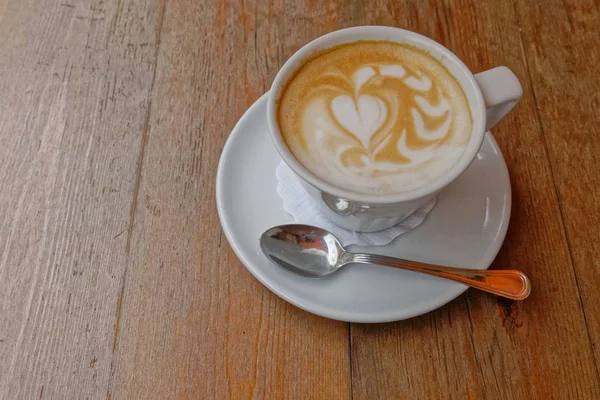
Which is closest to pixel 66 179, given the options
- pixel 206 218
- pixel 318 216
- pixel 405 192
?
pixel 206 218

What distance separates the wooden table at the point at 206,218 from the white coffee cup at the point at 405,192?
164 mm

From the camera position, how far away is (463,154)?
26.5 inches

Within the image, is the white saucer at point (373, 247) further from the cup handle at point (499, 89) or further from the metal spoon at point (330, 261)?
the cup handle at point (499, 89)

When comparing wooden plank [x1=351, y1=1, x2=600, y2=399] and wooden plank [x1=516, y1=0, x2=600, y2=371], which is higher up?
wooden plank [x1=516, y1=0, x2=600, y2=371]

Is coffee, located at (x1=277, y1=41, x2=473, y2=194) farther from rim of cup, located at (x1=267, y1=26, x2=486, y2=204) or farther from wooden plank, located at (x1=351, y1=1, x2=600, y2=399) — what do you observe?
wooden plank, located at (x1=351, y1=1, x2=600, y2=399)

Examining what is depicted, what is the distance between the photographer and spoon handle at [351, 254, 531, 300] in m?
0.71

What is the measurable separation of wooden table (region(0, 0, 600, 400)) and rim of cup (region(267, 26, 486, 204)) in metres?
0.22

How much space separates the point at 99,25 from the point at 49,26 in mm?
97

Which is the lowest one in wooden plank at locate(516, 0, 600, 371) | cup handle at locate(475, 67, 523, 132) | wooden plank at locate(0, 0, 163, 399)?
wooden plank at locate(0, 0, 163, 399)

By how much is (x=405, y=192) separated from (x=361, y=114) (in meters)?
0.16

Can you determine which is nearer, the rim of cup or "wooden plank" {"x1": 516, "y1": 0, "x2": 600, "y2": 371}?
the rim of cup

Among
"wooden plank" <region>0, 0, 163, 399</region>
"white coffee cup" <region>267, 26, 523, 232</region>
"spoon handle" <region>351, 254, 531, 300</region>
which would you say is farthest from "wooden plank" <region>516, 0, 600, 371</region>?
"wooden plank" <region>0, 0, 163, 399</region>

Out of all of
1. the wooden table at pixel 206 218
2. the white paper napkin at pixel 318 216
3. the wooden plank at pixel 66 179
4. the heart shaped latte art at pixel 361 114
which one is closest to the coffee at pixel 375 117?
the heart shaped latte art at pixel 361 114

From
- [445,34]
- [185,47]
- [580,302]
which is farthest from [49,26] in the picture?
[580,302]
